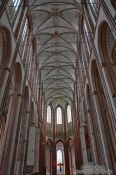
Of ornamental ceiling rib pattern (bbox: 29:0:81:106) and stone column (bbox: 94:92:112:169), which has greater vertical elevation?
ornamental ceiling rib pattern (bbox: 29:0:81:106)

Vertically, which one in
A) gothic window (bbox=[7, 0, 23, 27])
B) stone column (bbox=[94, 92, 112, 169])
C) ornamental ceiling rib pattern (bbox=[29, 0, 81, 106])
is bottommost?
stone column (bbox=[94, 92, 112, 169])

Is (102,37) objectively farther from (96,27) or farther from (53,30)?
(53,30)

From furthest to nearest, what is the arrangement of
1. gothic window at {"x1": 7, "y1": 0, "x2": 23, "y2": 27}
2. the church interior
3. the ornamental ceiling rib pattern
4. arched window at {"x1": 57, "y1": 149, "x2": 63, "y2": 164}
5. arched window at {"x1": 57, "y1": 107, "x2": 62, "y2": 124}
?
arched window at {"x1": 57, "y1": 107, "x2": 62, "y2": 124} < arched window at {"x1": 57, "y1": 149, "x2": 63, "y2": 164} < the ornamental ceiling rib pattern < gothic window at {"x1": 7, "y1": 0, "x2": 23, "y2": 27} < the church interior

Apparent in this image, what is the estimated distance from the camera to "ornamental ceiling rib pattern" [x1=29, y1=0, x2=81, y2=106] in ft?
53.7

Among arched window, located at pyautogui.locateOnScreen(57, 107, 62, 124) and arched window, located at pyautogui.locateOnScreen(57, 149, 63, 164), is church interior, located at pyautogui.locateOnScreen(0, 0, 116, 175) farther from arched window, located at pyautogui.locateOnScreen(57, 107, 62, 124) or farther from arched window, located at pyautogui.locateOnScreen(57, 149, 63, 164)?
arched window, located at pyautogui.locateOnScreen(57, 107, 62, 124)

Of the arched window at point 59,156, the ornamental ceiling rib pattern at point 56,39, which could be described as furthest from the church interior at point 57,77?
the arched window at point 59,156

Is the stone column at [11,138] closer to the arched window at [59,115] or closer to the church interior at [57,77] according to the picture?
the church interior at [57,77]

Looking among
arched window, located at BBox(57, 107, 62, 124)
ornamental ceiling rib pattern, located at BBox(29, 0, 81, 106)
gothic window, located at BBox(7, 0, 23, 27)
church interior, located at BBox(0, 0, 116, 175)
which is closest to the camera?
church interior, located at BBox(0, 0, 116, 175)

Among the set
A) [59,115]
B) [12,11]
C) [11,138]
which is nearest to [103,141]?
[11,138]

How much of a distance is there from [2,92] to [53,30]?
1293 cm

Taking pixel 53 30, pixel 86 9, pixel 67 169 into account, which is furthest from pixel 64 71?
pixel 67 169

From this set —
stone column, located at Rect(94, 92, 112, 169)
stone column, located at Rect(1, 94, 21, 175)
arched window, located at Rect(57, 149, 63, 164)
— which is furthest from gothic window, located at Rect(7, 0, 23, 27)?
arched window, located at Rect(57, 149, 63, 164)

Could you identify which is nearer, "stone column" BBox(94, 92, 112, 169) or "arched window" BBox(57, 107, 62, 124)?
"stone column" BBox(94, 92, 112, 169)

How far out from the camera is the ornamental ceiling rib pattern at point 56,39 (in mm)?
16359
